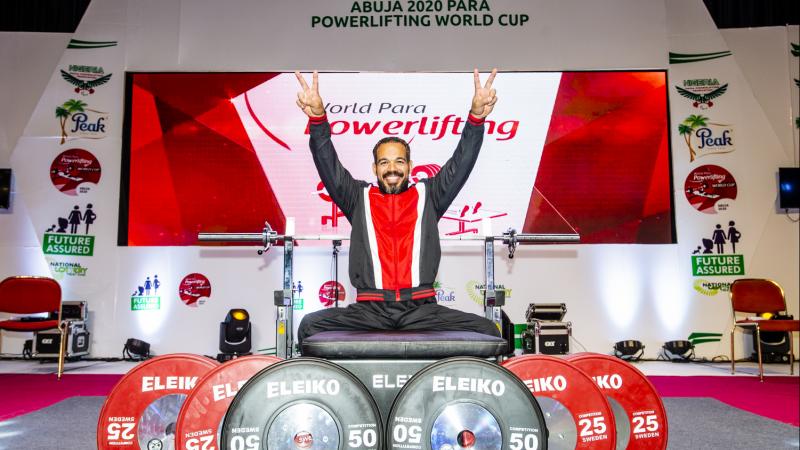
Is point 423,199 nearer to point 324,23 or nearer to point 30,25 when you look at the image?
point 324,23

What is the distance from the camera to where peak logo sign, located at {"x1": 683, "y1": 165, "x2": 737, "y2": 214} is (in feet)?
22.5

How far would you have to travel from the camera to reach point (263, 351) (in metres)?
6.66

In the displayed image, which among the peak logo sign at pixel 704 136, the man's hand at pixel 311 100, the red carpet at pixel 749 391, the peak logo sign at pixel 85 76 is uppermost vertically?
the peak logo sign at pixel 85 76

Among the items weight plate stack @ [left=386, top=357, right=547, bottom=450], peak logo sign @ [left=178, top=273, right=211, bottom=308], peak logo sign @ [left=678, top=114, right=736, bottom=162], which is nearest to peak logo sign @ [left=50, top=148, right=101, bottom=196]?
peak logo sign @ [left=178, top=273, right=211, bottom=308]

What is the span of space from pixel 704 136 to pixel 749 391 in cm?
342

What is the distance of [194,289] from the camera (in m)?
6.74

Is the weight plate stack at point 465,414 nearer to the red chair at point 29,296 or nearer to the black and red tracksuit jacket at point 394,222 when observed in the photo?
the black and red tracksuit jacket at point 394,222

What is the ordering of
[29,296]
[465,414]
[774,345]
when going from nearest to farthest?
[465,414] < [29,296] < [774,345]

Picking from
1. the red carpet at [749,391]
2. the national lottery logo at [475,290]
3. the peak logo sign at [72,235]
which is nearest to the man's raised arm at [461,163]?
the red carpet at [749,391]

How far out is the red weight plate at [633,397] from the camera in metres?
2.38

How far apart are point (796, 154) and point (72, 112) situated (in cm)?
896

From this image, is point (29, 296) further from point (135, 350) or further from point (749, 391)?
point (749, 391)

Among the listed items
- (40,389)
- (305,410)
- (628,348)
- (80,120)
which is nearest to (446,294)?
(628,348)

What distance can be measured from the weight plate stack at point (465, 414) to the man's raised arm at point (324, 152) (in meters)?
1.24
